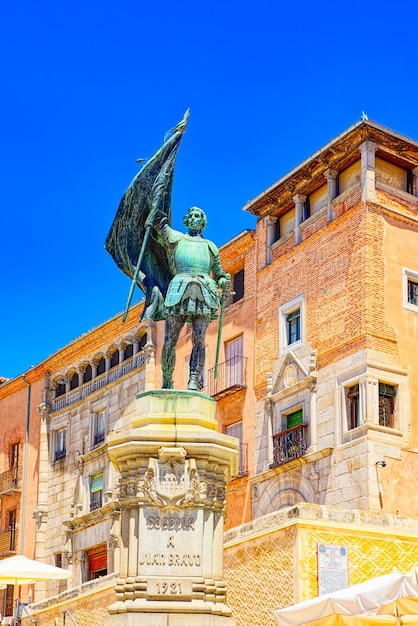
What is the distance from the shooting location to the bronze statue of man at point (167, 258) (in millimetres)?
12438

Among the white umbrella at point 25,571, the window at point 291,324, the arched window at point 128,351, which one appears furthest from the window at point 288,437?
the white umbrella at point 25,571

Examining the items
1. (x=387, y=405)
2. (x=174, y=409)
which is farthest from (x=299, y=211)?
(x=174, y=409)

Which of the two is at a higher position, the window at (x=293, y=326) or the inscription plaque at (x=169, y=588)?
the window at (x=293, y=326)

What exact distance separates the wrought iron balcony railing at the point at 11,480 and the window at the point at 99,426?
195 inches

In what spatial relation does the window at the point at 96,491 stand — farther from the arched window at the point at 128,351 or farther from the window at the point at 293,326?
the window at the point at 293,326

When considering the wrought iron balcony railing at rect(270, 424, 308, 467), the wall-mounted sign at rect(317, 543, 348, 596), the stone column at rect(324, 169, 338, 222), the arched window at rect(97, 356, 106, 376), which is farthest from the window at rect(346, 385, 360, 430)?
the arched window at rect(97, 356, 106, 376)

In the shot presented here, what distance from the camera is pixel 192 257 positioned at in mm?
12570

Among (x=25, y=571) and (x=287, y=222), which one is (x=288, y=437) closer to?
(x=287, y=222)

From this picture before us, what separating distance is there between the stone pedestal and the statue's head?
6.56 ft

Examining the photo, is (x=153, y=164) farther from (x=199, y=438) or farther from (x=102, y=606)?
(x=102, y=606)

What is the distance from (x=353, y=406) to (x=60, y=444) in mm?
15909

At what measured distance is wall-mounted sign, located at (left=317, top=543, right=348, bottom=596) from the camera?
20.2m

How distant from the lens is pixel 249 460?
30.2 meters

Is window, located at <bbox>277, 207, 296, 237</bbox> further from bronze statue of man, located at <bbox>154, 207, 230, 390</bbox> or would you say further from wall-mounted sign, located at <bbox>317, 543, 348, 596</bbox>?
bronze statue of man, located at <bbox>154, 207, 230, 390</bbox>
